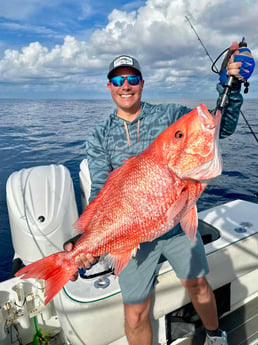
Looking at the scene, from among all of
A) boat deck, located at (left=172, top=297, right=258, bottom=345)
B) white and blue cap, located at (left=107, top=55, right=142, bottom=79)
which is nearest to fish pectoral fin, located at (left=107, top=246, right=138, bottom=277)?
white and blue cap, located at (left=107, top=55, right=142, bottom=79)

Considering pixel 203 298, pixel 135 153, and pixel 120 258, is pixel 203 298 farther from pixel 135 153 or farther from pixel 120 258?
pixel 135 153

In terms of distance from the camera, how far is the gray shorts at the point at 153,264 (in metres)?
2.31

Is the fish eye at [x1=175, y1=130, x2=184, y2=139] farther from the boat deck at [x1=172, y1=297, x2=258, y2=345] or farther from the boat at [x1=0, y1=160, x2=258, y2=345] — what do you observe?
the boat deck at [x1=172, y1=297, x2=258, y2=345]

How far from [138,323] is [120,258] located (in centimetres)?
81

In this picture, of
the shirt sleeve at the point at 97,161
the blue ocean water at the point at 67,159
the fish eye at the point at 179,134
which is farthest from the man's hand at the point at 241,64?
the blue ocean water at the point at 67,159

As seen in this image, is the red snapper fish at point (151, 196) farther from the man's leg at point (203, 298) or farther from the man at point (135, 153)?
the man's leg at point (203, 298)

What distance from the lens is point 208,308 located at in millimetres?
2518

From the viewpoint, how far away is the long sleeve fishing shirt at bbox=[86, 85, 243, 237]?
2379 millimetres

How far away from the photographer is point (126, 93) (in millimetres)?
2342

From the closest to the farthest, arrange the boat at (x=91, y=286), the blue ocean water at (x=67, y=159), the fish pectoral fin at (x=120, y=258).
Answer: the fish pectoral fin at (x=120, y=258) < the boat at (x=91, y=286) < the blue ocean water at (x=67, y=159)

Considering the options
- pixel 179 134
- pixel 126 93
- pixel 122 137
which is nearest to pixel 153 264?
pixel 122 137

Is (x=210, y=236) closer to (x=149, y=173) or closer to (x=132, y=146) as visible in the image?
(x=132, y=146)

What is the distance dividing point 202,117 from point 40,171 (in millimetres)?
2747

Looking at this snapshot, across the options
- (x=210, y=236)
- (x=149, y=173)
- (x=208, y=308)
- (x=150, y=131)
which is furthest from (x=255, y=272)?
(x=149, y=173)
